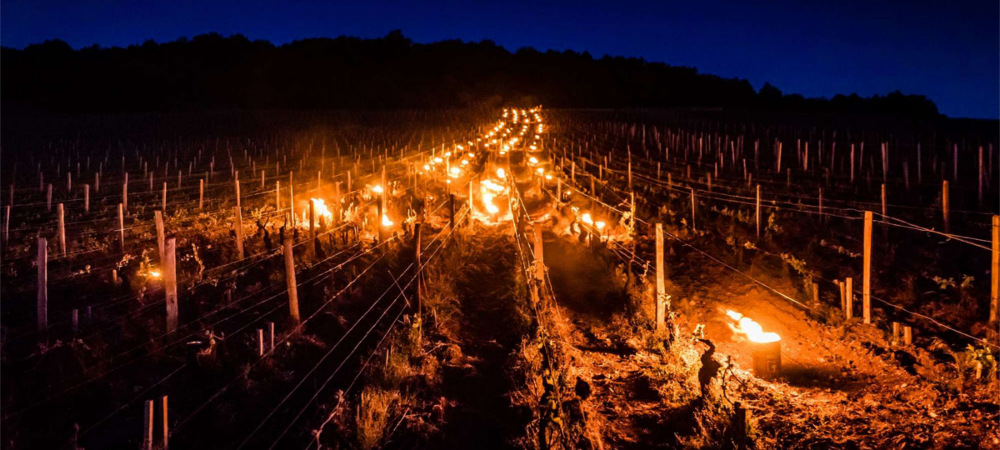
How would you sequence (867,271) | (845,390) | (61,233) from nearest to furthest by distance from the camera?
1. (845,390)
2. (867,271)
3. (61,233)

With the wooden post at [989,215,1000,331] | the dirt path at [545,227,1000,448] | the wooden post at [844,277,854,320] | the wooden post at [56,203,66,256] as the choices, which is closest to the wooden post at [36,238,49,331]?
the wooden post at [56,203,66,256]

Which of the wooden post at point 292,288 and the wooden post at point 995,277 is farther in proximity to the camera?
the wooden post at point 292,288

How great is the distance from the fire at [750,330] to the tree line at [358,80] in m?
75.3

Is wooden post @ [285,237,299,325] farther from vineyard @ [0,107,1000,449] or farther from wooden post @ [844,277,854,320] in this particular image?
wooden post @ [844,277,854,320]

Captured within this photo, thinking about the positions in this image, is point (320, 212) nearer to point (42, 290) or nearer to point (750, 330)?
point (42, 290)

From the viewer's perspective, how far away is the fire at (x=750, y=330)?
804 centimetres

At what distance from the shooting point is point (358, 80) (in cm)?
10794

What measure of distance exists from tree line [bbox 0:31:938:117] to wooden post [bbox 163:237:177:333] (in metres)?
71.7

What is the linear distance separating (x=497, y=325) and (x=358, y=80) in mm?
105158

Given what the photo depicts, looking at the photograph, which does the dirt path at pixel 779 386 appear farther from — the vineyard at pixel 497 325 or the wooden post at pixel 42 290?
the wooden post at pixel 42 290

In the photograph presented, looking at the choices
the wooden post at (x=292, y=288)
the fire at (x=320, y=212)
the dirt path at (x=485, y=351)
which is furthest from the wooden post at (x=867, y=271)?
the fire at (x=320, y=212)

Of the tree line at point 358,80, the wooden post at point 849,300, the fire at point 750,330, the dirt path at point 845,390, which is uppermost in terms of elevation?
the tree line at point 358,80

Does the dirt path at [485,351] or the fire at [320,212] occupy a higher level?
the fire at [320,212]

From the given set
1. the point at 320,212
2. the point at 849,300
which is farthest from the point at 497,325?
the point at 320,212
